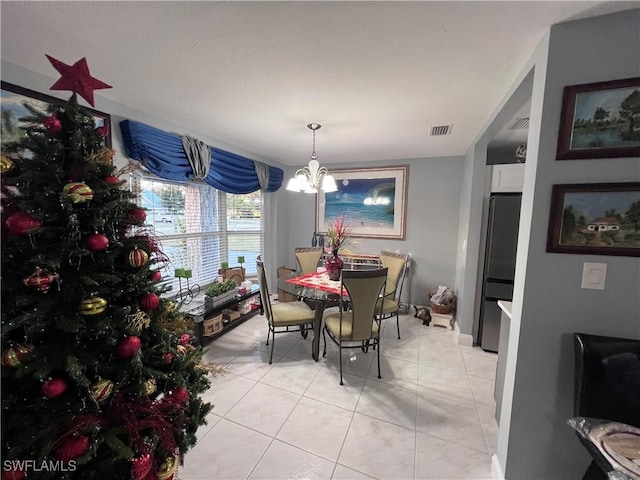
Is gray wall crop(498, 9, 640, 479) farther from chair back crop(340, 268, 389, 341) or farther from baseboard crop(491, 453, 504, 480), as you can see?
chair back crop(340, 268, 389, 341)

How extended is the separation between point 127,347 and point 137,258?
0.32m

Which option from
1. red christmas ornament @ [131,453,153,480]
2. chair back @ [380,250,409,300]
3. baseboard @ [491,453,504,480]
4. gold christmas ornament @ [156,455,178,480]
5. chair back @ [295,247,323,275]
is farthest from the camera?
chair back @ [295,247,323,275]

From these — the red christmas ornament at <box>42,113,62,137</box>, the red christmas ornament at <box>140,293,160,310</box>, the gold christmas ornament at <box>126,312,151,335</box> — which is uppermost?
the red christmas ornament at <box>42,113,62,137</box>

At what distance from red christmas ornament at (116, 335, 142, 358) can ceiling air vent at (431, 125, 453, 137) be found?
2754 millimetres

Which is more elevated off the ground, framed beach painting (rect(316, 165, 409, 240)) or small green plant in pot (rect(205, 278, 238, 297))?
framed beach painting (rect(316, 165, 409, 240))

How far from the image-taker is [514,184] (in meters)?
2.46

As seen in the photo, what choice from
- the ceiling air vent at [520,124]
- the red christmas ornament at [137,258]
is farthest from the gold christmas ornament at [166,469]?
the ceiling air vent at [520,124]

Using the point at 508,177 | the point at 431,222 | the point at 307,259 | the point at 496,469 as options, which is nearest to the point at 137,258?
the point at 496,469

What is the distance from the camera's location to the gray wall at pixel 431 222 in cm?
353

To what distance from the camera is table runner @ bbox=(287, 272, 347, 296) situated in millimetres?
2383

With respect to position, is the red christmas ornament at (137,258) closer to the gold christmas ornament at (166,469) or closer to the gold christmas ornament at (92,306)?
the gold christmas ornament at (92,306)

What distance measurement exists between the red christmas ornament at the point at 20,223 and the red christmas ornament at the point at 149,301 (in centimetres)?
39

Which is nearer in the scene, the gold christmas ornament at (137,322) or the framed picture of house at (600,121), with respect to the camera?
the gold christmas ornament at (137,322)

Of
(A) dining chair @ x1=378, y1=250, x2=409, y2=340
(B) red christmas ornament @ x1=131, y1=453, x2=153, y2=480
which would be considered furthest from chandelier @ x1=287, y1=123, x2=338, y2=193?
(B) red christmas ornament @ x1=131, y1=453, x2=153, y2=480
